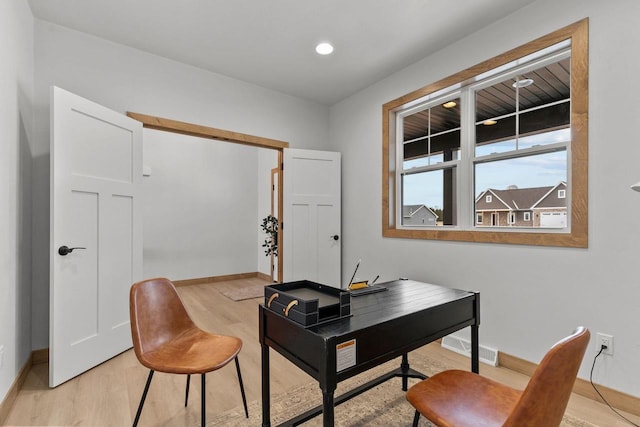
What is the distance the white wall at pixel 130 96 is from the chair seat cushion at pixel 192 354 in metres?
1.53

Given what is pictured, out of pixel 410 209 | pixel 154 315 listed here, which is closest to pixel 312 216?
pixel 410 209

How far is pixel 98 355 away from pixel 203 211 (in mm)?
3503

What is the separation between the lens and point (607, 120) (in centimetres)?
202

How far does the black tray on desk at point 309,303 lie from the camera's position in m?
1.27

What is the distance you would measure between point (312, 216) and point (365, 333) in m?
2.78

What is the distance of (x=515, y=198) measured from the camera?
2576 mm

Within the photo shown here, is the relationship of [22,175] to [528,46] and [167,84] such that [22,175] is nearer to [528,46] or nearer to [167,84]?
[167,84]

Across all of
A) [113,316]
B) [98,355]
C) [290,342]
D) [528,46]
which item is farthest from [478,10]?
[98,355]

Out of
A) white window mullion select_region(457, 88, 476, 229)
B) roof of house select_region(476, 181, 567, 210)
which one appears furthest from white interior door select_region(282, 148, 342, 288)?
roof of house select_region(476, 181, 567, 210)

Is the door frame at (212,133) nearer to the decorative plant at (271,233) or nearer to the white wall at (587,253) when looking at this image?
the decorative plant at (271,233)

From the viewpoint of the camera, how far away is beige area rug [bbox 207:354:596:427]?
70.9 inches

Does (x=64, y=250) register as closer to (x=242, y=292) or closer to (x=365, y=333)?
(x=365, y=333)

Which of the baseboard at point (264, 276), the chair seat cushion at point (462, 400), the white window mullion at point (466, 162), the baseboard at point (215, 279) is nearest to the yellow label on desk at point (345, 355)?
the chair seat cushion at point (462, 400)

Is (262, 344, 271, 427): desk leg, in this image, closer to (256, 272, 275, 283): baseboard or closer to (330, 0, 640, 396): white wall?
(330, 0, 640, 396): white wall
